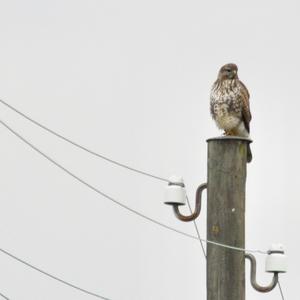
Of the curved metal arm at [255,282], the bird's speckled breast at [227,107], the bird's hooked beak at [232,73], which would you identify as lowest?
the curved metal arm at [255,282]

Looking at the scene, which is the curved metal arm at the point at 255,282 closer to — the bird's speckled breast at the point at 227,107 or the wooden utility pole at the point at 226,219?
the wooden utility pole at the point at 226,219

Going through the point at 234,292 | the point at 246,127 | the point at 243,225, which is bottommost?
the point at 234,292

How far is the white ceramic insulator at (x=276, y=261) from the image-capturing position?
29.2 feet

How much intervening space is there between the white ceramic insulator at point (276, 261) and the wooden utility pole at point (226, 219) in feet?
1.14

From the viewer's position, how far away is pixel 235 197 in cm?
857

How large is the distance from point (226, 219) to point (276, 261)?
0.66m

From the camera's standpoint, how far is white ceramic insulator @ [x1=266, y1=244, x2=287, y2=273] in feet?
29.2

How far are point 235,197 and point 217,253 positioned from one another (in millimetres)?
480

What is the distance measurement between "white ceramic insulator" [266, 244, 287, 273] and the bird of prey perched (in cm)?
391

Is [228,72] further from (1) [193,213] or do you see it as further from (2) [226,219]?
(2) [226,219]

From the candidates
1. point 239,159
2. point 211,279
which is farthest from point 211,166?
point 211,279

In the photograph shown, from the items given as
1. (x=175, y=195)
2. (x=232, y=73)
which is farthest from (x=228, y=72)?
(x=175, y=195)

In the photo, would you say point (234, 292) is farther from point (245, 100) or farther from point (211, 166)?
point (245, 100)

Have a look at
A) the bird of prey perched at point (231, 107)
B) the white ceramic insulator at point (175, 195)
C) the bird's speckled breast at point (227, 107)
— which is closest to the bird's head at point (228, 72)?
the bird of prey perched at point (231, 107)
